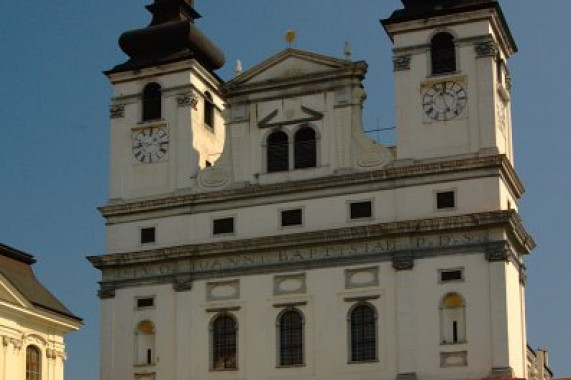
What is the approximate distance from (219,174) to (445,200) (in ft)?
30.6

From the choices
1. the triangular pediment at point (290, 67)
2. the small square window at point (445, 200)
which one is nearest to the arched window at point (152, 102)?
the triangular pediment at point (290, 67)

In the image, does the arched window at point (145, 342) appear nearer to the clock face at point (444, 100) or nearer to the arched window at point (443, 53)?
the clock face at point (444, 100)

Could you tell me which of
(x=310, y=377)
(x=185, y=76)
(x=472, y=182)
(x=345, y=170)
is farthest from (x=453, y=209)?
(x=185, y=76)

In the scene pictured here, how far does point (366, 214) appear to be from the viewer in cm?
5266

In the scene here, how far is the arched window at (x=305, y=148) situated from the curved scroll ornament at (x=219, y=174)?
2.87 metres

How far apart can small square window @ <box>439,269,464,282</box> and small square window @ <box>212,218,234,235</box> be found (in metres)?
8.78

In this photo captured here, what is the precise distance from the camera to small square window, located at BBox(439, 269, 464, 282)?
50656 mm

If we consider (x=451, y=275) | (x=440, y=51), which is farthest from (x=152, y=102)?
(x=451, y=275)

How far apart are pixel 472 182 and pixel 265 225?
8.21 m

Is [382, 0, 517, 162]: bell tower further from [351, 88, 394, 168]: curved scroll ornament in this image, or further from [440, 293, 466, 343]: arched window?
[440, 293, 466, 343]: arched window

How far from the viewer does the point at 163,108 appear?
57219mm

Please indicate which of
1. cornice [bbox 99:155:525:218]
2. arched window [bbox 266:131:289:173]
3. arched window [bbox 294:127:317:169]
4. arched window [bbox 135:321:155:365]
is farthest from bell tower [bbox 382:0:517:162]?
arched window [bbox 135:321:155:365]

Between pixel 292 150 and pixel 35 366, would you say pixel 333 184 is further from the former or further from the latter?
pixel 35 366

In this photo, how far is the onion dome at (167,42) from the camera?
5766cm
